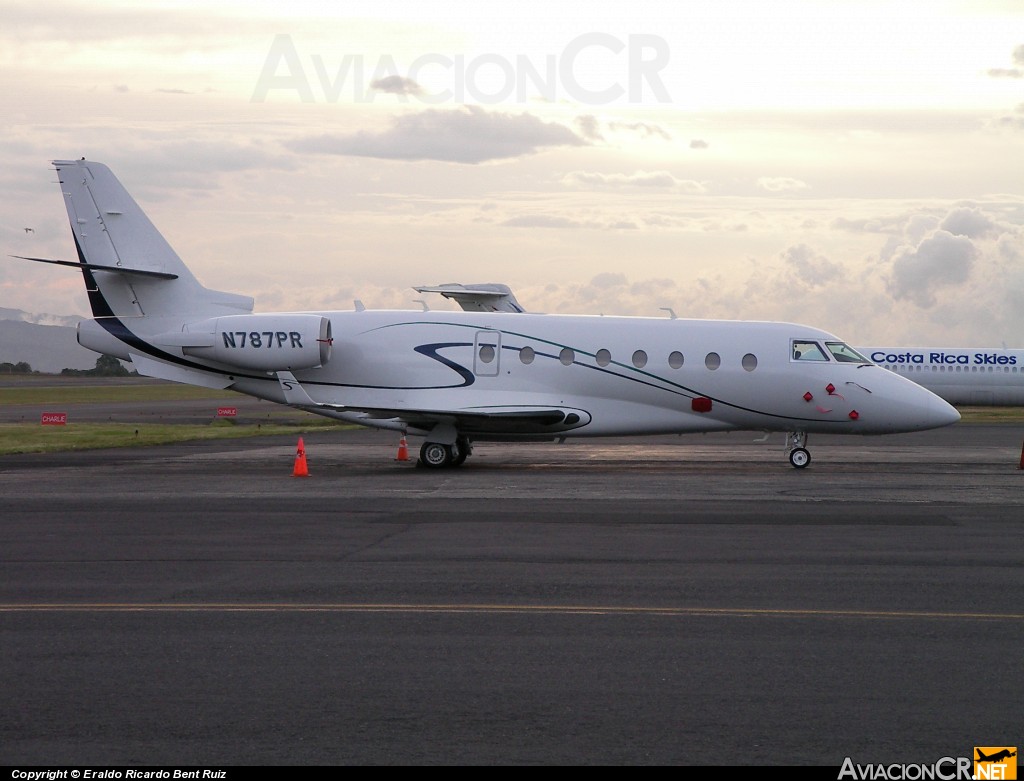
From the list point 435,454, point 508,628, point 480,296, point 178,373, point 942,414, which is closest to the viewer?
point 508,628

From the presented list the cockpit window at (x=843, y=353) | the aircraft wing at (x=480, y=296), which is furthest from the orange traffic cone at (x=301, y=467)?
the aircraft wing at (x=480, y=296)

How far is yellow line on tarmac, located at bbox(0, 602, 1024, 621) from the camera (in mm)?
9453

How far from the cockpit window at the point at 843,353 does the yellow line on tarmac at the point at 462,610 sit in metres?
15.9

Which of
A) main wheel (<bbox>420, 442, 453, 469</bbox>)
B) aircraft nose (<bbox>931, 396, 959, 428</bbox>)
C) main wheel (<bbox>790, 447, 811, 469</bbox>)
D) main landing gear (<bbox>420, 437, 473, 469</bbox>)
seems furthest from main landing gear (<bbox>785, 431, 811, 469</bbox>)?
main wheel (<bbox>420, 442, 453, 469</bbox>)

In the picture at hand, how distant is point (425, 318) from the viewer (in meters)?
25.6

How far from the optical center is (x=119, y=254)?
85.5 feet

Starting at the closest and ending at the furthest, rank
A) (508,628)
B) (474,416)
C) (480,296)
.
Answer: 1. (508,628)
2. (474,416)
3. (480,296)

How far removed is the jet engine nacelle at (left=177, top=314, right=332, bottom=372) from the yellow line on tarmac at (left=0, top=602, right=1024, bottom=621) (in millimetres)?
15273

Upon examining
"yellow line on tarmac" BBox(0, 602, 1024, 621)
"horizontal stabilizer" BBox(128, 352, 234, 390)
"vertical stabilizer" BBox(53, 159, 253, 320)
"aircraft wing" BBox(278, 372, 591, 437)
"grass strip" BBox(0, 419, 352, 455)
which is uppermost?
"vertical stabilizer" BBox(53, 159, 253, 320)

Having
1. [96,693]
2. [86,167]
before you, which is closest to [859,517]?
[96,693]

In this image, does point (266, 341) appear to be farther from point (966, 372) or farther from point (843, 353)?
point (966, 372)

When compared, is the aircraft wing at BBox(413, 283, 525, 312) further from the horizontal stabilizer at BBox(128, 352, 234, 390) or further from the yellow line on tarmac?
the yellow line on tarmac

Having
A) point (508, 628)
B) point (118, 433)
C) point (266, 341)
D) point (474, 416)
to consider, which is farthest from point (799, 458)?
point (118, 433)

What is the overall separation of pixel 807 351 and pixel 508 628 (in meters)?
17.4
